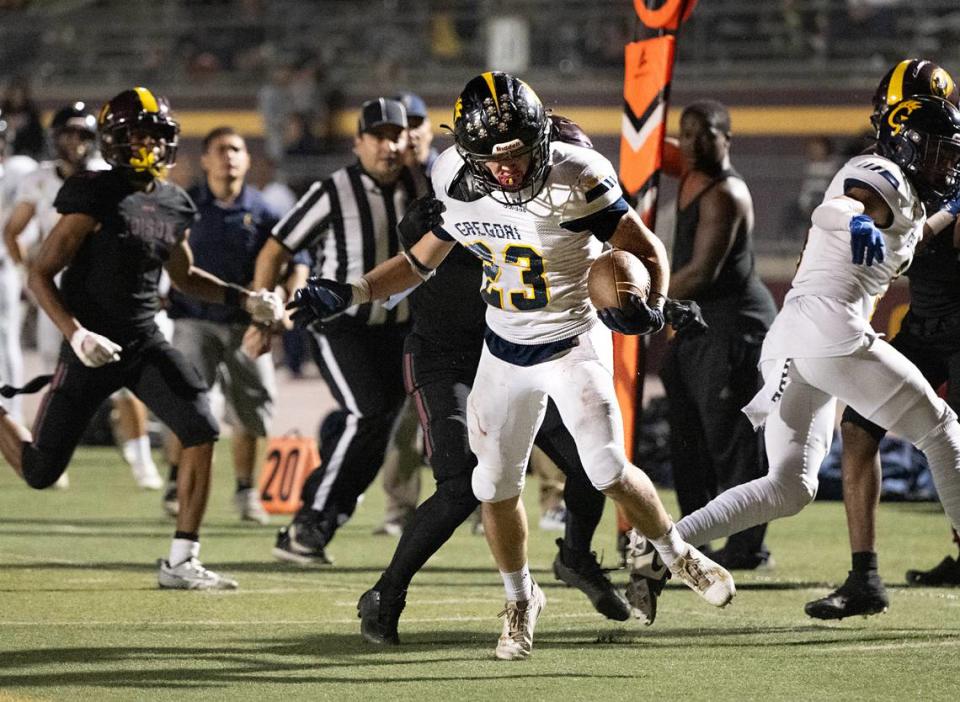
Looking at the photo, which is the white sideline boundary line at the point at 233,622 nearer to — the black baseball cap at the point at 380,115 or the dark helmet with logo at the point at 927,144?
the dark helmet with logo at the point at 927,144

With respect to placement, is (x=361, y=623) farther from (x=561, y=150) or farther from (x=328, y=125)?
(x=328, y=125)

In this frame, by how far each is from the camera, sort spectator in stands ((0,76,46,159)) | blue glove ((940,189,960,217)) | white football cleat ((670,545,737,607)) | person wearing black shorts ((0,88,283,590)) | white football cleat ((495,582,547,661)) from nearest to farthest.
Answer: white football cleat ((670,545,737,607))
white football cleat ((495,582,547,661))
blue glove ((940,189,960,217))
person wearing black shorts ((0,88,283,590))
spectator in stands ((0,76,46,159))

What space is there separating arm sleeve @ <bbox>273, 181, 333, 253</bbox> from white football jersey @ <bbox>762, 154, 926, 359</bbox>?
2.52 meters

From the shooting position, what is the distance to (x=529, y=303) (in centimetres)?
534

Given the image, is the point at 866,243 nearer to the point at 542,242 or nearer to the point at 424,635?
the point at 542,242

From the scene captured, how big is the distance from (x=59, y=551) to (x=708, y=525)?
3443 mm

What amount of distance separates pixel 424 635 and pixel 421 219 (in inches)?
55.7

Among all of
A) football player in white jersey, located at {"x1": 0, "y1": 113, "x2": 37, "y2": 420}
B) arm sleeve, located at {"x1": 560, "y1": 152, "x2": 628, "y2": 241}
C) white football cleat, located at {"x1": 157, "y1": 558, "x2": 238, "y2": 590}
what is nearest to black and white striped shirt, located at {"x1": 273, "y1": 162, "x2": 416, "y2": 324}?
white football cleat, located at {"x1": 157, "y1": 558, "x2": 238, "y2": 590}

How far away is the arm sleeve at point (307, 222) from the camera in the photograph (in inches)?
306

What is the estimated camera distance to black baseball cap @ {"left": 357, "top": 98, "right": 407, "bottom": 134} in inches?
303

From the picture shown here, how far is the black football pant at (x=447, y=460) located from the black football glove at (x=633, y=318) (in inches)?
41.3

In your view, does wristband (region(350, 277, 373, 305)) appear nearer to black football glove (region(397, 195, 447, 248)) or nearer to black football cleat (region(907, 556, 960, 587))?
black football glove (region(397, 195, 447, 248))

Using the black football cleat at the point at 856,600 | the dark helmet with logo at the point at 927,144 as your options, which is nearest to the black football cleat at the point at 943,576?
the black football cleat at the point at 856,600

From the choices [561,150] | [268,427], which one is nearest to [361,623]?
[561,150]
